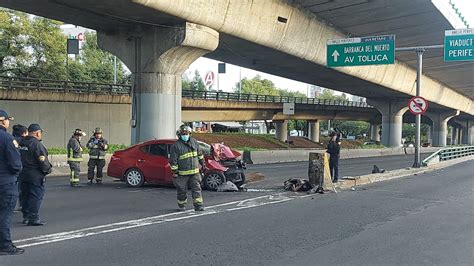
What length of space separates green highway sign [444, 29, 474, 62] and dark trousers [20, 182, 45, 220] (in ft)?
66.6

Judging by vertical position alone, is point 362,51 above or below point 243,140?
above

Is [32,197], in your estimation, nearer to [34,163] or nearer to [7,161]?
[34,163]

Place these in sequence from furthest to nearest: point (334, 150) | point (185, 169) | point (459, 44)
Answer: point (459, 44)
point (334, 150)
point (185, 169)

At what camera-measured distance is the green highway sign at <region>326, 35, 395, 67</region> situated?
23286mm

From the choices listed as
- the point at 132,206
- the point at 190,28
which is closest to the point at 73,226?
the point at 132,206

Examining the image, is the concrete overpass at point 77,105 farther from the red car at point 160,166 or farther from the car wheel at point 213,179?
the car wheel at point 213,179

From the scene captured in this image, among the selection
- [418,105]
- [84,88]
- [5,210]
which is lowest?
[5,210]

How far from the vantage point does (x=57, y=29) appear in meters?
44.9

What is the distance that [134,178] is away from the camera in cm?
1431

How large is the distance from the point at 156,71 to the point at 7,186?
13977mm

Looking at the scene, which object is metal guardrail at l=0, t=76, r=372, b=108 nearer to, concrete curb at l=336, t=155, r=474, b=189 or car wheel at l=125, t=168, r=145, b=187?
car wheel at l=125, t=168, r=145, b=187

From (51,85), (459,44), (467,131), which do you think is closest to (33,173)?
(459,44)

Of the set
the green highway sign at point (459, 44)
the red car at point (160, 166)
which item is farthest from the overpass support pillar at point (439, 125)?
the red car at point (160, 166)

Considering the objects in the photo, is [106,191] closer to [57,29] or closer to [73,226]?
[73,226]
